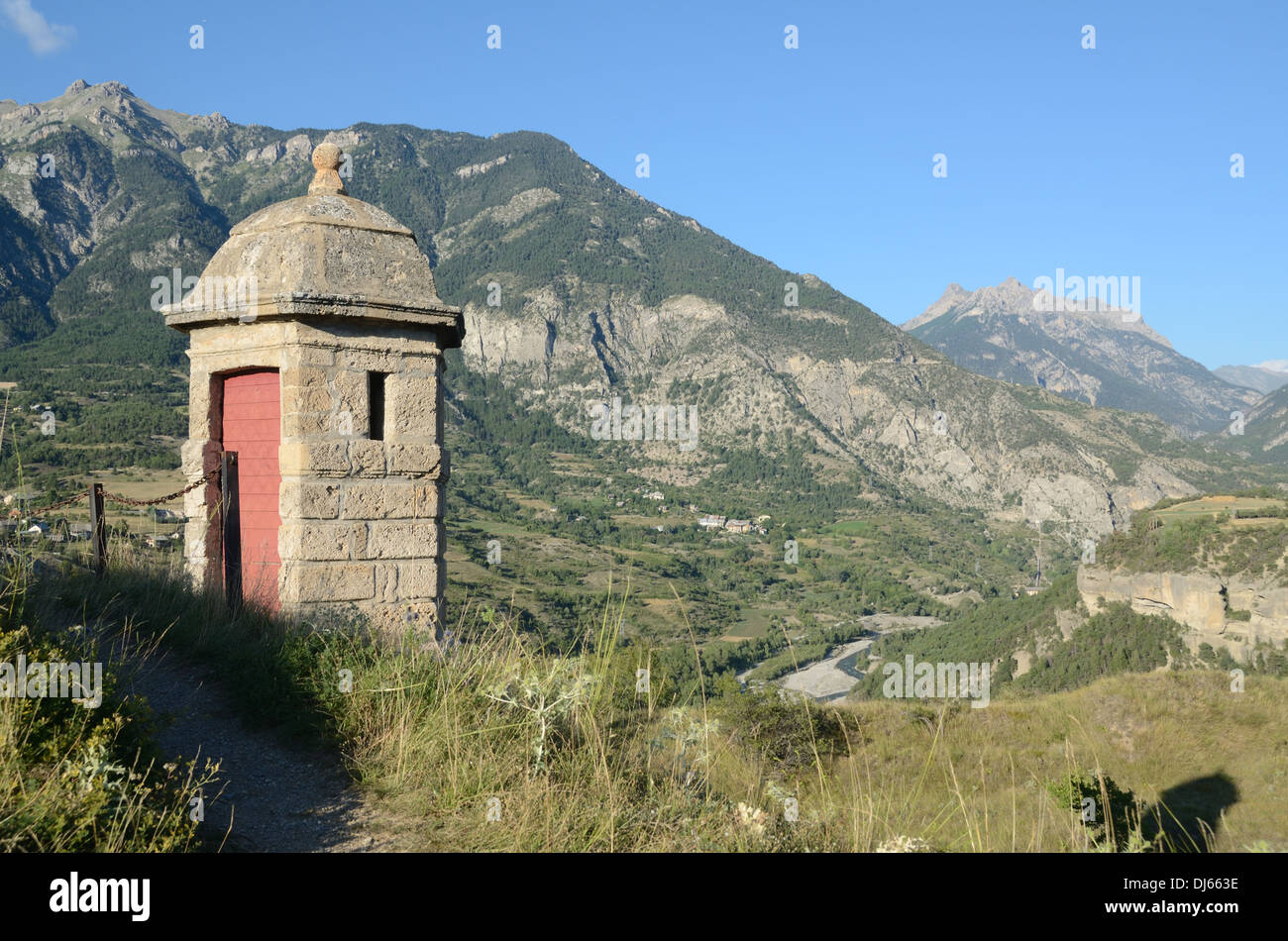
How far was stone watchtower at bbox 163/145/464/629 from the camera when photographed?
18.4 ft

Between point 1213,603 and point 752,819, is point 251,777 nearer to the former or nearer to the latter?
point 752,819

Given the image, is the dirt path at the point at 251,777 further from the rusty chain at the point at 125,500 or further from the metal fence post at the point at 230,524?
the rusty chain at the point at 125,500

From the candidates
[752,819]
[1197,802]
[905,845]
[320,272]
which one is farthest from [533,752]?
[1197,802]

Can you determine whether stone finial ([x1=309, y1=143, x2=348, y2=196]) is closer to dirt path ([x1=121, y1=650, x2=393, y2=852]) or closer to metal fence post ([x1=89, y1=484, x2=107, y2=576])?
metal fence post ([x1=89, y1=484, x2=107, y2=576])

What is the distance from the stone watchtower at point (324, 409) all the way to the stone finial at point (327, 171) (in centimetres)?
27

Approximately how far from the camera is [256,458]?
20.5ft

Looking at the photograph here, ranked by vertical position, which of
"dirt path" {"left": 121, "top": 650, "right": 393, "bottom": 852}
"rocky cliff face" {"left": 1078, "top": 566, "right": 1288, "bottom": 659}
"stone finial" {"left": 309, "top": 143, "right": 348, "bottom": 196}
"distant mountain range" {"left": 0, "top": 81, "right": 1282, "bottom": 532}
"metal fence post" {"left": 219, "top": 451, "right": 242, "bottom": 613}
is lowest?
"rocky cliff face" {"left": 1078, "top": 566, "right": 1288, "bottom": 659}

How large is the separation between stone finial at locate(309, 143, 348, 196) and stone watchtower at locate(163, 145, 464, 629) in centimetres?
27

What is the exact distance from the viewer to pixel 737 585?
264 ft

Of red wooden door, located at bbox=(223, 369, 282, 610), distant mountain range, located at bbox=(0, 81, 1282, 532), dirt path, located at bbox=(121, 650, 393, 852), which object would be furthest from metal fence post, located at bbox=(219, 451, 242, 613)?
distant mountain range, located at bbox=(0, 81, 1282, 532)

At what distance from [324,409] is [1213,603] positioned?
207 ft

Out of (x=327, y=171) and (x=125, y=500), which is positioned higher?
(x=327, y=171)

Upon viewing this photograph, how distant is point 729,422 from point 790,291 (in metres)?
31.5

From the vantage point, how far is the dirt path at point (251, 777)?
3271 millimetres
